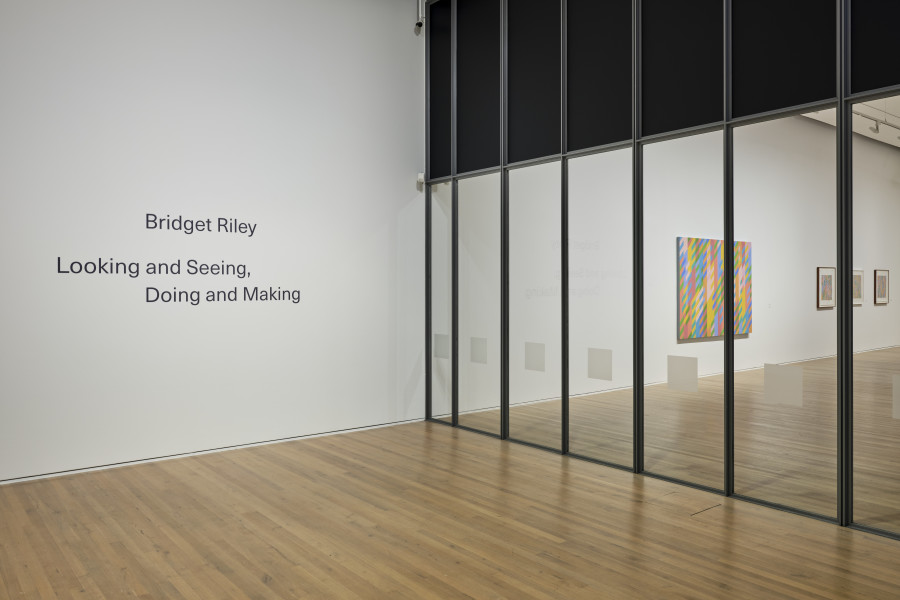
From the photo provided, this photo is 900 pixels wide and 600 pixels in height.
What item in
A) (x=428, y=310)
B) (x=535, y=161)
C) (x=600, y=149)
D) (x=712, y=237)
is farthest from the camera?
(x=428, y=310)

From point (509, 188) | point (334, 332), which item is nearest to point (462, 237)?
point (509, 188)

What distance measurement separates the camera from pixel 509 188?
24.2ft

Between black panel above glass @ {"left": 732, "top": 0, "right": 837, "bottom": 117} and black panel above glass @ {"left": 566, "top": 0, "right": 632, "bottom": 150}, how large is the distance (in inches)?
41.8

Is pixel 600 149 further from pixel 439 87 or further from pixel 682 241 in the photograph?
pixel 439 87

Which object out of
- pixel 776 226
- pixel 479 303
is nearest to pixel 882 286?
pixel 776 226

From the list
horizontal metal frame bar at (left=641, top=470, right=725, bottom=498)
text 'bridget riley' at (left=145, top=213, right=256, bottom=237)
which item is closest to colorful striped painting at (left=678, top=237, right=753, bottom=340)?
horizontal metal frame bar at (left=641, top=470, right=725, bottom=498)

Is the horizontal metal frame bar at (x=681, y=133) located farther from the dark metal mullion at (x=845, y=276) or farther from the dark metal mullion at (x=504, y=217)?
the dark metal mullion at (x=504, y=217)

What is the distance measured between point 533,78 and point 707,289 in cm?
290

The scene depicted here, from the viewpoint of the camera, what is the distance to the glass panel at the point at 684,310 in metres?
5.53

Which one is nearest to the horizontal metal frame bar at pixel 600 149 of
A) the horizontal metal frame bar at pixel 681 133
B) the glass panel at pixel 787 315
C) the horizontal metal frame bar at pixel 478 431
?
the horizontal metal frame bar at pixel 681 133

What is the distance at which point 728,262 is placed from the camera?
17.7ft

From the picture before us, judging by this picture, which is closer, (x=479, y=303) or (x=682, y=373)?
(x=682, y=373)

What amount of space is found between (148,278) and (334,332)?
81.8 inches

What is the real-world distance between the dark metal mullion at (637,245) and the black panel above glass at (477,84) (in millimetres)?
1814
